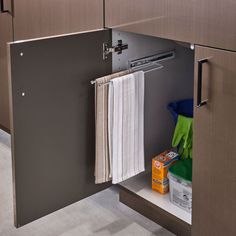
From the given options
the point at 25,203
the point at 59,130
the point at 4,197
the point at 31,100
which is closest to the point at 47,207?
the point at 25,203

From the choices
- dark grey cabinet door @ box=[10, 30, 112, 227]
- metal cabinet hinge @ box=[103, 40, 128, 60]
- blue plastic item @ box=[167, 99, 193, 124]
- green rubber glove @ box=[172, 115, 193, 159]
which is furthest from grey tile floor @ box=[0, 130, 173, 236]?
metal cabinet hinge @ box=[103, 40, 128, 60]

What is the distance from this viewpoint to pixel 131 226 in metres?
2.32

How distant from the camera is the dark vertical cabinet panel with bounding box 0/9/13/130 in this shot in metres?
2.70

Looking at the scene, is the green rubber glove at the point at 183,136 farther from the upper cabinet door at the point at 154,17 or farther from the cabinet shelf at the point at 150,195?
A: the upper cabinet door at the point at 154,17

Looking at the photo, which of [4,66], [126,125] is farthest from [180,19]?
[4,66]

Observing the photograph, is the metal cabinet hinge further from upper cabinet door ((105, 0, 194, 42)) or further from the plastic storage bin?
the plastic storage bin

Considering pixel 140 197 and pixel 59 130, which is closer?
pixel 59 130

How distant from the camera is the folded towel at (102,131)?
6.60ft

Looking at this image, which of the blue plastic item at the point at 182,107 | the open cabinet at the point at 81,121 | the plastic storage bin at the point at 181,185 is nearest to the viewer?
the open cabinet at the point at 81,121

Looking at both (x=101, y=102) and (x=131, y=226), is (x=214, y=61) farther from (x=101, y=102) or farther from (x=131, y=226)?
(x=131, y=226)

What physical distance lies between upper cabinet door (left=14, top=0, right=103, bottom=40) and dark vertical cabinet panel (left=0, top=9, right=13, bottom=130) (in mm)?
88

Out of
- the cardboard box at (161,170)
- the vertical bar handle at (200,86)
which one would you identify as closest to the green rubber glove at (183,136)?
the cardboard box at (161,170)

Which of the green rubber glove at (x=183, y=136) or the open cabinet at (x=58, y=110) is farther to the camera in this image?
the green rubber glove at (x=183, y=136)

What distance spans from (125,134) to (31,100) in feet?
1.49
